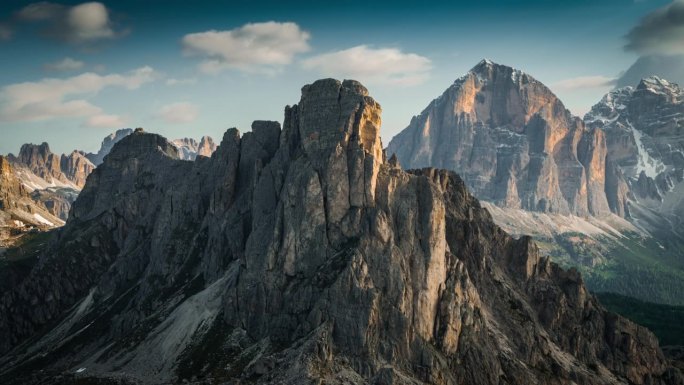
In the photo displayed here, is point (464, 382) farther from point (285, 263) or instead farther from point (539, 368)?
point (285, 263)

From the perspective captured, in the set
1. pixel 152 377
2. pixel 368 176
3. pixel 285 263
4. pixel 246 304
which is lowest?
pixel 152 377

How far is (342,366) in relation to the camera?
164375 millimetres

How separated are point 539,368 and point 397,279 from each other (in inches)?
2125

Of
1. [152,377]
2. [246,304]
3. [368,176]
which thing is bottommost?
[152,377]

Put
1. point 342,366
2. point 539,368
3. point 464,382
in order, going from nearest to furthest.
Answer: point 342,366, point 464,382, point 539,368

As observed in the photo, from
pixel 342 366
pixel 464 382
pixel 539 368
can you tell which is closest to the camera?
pixel 342 366

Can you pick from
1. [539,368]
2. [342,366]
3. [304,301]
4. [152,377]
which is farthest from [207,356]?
[539,368]

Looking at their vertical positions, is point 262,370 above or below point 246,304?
below

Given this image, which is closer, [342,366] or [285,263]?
[342,366]

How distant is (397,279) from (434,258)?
14.6 metres

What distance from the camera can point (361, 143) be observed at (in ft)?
655

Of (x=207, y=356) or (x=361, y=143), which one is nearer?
(x=207, y=356)

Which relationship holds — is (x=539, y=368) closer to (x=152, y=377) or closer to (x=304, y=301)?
(x=304, y=301)

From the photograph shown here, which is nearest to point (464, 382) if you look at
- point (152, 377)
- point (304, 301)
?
point (304, 301)
